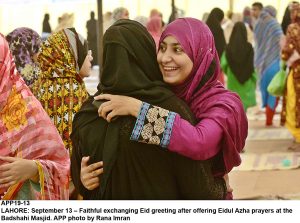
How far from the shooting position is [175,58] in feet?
5.13

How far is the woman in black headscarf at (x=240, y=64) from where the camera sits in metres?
5.16

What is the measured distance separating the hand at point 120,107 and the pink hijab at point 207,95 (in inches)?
6.1

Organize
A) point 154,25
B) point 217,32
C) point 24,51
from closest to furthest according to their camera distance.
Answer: point 24,51, point 217,32, point 154,25

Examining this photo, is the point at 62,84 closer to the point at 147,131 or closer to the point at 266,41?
the point at 147,131

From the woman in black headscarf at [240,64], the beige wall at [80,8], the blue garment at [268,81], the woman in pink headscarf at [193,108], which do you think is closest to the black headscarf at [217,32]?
the woman in black headscarf at [240,64]

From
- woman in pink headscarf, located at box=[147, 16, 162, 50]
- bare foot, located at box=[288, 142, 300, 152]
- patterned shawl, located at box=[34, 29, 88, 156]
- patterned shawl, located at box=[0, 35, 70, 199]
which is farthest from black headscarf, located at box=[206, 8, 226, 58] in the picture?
patterned shawl, located at box=[0, 35, 70, 199]

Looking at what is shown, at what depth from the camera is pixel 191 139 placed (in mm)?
1455

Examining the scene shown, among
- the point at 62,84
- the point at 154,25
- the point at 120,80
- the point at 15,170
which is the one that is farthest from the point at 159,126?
the point at 154,25

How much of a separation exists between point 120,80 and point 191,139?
0.66 feet

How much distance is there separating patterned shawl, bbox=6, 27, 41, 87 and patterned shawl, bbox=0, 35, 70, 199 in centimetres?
100
